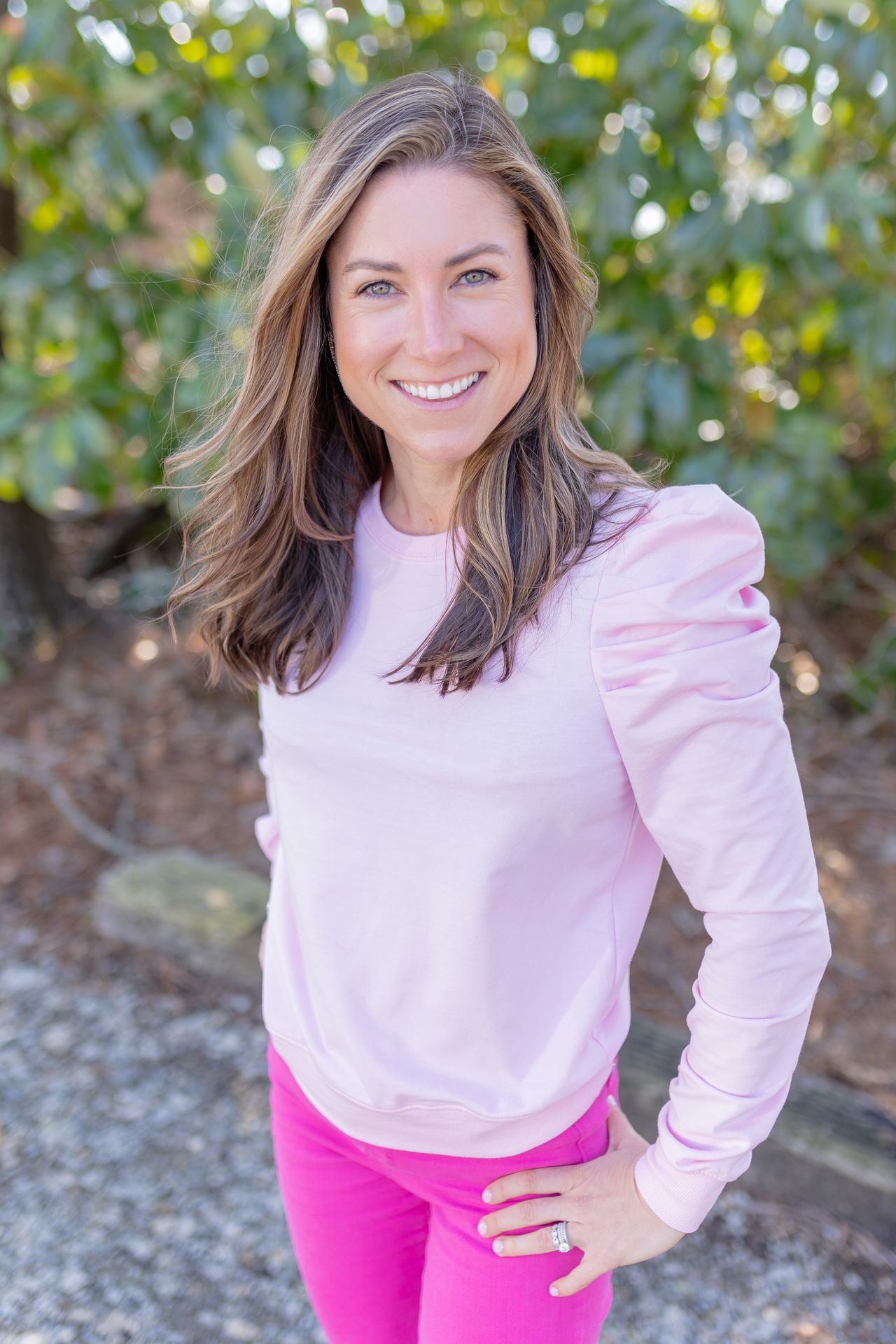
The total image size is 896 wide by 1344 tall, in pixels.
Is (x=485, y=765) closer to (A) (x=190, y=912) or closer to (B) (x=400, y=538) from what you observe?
(B) (x=400, y=538)

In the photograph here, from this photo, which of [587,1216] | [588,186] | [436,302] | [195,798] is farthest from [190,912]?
[436,302]

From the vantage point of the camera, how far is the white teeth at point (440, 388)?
3.58ft

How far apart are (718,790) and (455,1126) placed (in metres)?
0.47

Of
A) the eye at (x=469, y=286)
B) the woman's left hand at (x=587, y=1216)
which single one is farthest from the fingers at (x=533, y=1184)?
the eye at (x=469, y=286)

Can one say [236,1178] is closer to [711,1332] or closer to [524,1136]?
[711,1332]

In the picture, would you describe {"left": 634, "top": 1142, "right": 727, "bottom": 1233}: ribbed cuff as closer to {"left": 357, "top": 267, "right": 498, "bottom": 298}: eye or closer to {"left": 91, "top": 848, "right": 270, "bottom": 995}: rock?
{"left": 357, "top": 267, "right": 498, "bottom": 298}: eye

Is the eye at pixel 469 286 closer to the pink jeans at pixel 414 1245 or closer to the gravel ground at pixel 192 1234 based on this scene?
the pink jeans at pixel 414 1245

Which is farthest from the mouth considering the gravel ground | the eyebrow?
the gravel ground

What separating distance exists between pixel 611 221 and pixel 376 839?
1824 mm

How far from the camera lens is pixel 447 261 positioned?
1.06 metres

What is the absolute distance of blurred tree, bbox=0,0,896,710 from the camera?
2.34 meters

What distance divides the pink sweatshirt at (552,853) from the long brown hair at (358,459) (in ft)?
0.12

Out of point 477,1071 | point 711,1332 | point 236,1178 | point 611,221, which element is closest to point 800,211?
point 611,221

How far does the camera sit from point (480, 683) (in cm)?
106
